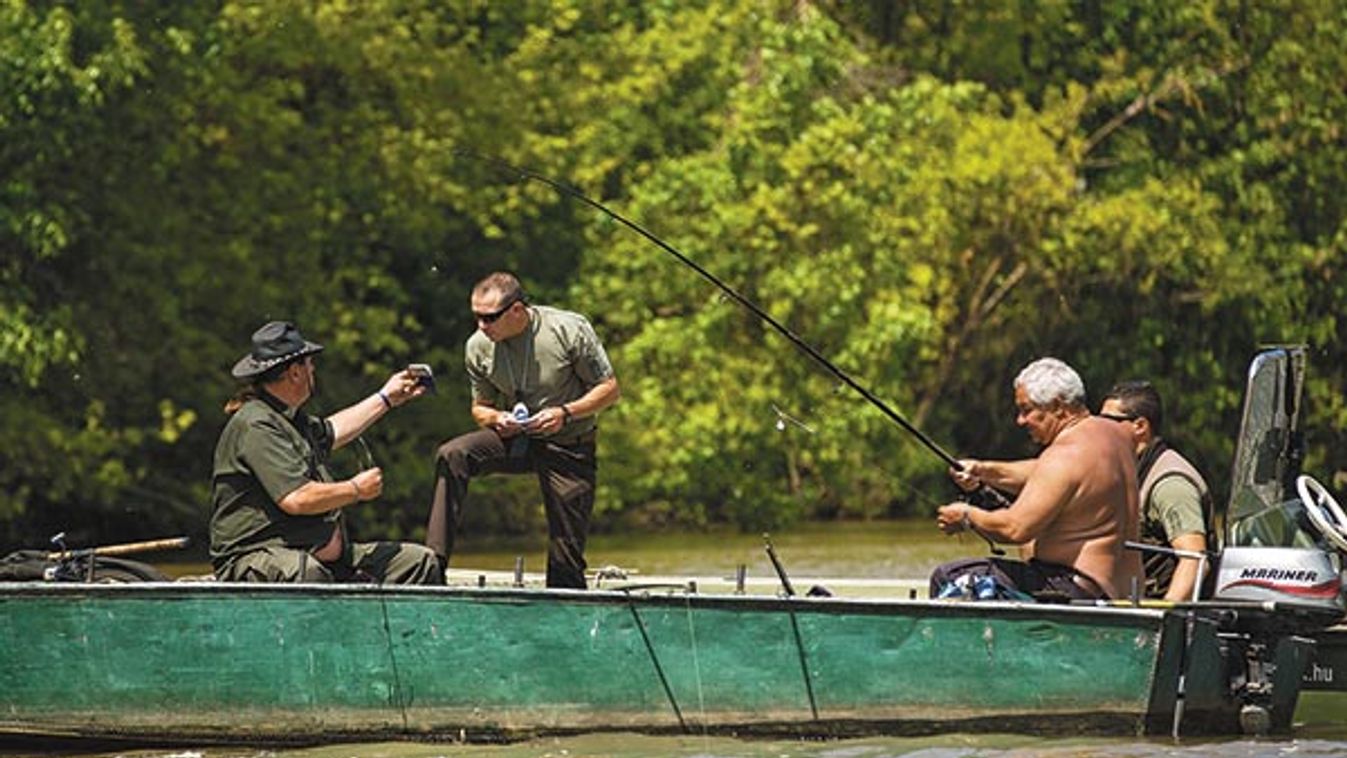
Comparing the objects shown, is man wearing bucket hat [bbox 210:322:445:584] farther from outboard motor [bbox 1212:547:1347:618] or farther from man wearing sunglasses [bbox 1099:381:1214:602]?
outboard motor [bbox 1212:547:1347:618]

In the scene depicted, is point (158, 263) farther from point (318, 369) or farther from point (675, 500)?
point (675, 500)

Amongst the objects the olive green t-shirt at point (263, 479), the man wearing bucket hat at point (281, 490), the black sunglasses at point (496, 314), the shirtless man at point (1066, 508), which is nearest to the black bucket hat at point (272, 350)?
the man wearing bucket hat at point (281, 490)

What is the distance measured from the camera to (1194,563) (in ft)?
39.4

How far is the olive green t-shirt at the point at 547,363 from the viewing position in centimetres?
1222

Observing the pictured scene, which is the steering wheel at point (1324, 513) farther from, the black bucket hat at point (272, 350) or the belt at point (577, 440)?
the black bucket hat at point (272, 350)

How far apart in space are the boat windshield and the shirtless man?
434 millimetres

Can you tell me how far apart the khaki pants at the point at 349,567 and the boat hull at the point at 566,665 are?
0.24 metres

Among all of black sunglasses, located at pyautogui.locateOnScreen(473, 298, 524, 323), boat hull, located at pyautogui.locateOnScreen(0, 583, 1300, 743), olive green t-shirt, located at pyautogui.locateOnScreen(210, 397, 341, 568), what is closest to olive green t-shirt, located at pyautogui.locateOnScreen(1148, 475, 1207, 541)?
boat hull, located at pyautogui.locateOnScreen(0, 583, 1300, 743)

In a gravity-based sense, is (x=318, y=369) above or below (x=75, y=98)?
below

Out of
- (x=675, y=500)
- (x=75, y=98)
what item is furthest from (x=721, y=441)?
(x=75, y=98)

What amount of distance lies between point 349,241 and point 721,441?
3.54 metres

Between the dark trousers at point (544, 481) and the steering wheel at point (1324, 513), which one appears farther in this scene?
the dark trousers at point (544, 481)

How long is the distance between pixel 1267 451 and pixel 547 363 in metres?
2.76

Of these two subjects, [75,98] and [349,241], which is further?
[349,241]
